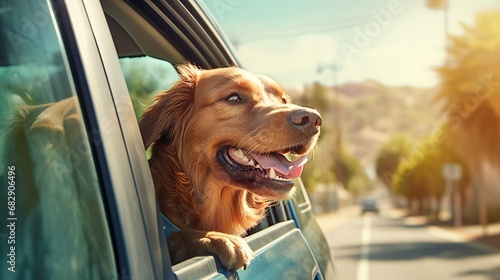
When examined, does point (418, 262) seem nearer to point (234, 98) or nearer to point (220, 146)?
point (234, 98)

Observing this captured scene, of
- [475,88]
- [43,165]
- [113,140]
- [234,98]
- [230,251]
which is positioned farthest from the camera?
[475,88]

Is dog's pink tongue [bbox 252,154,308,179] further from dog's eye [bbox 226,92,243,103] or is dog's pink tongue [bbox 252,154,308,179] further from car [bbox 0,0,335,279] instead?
car [bbox 0,0,335,279]

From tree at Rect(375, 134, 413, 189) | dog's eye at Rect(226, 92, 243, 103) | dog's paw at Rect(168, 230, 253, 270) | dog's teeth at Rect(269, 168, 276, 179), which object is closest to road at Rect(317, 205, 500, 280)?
dog's eye at Rect(226, 92, 243, 103)

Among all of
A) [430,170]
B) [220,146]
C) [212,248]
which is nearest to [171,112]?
[220,146]

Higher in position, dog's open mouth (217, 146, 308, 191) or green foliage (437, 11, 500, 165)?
green foliage (437, 11, 500, 165)

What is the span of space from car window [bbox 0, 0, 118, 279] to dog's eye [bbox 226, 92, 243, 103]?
1724mm

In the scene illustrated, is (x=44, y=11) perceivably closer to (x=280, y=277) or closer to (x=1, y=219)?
(x=1, y=219)

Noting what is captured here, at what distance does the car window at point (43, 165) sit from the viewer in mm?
1370

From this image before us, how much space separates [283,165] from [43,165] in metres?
1.75

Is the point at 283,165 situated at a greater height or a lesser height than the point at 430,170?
greater

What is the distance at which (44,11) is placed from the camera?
1493 mm

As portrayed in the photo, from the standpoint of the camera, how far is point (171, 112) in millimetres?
3117

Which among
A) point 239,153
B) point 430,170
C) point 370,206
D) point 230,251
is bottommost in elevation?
point 370,206

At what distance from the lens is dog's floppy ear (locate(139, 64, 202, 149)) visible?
9.66 feet
